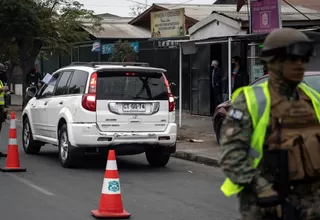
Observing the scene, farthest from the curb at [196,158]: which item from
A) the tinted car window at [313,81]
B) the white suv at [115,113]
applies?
the tinted car window at [313,81]

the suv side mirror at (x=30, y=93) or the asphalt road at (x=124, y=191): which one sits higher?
the suv side mirror at (x=30, y=93)

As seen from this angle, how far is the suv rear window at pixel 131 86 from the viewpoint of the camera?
11.6m

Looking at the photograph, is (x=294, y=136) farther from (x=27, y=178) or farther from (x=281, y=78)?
(x=27, y=178)

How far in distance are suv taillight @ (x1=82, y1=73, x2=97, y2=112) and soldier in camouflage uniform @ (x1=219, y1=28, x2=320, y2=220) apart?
789 cm

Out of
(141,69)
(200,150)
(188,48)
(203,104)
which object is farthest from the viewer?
(203,104)

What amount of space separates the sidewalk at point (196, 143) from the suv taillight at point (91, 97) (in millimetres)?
2306

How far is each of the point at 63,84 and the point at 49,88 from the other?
2.61 feet

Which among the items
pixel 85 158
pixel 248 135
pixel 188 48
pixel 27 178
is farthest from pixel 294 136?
pixel 188 48

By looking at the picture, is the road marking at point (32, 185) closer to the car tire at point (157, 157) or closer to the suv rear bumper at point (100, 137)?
the suv rear bumper at point (100, 137)

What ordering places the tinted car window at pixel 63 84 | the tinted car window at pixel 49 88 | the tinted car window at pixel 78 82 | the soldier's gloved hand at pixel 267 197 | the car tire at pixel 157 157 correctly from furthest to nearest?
the tinted car window at pixel 49 88, the tinted car window at pixel 63 84, the car tire at pixel 157 157, the tinted car window at pixel 78 82, the soldier's gloved hand at pixel 267 197

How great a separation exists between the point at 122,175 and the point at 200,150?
3.37 m

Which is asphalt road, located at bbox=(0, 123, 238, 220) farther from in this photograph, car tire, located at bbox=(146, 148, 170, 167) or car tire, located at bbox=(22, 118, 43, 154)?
car tire, located at bbox=(22, 118, 43, 154)

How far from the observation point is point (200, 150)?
47.4ft

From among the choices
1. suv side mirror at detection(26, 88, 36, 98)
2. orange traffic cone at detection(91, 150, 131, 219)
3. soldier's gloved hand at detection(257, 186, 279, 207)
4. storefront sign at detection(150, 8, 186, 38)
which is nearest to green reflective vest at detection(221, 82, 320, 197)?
soldier's gloved hand at detection(257, 186, 279, 207)
